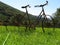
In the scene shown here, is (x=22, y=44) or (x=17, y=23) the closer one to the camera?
(x=22, y=44)

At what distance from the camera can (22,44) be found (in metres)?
7.58

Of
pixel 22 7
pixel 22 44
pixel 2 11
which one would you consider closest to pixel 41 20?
pixel 22 7

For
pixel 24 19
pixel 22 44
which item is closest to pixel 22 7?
pixel 24 19

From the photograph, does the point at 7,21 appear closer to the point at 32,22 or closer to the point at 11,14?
the point at 11,14

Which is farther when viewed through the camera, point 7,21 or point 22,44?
point 7,21

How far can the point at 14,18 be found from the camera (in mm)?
15820

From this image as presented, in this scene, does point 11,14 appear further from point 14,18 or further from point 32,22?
point 32,22

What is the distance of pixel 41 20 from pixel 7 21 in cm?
208

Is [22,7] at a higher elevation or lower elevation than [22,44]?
higher

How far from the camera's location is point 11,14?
15.3 m

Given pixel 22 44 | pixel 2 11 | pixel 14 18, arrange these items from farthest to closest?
1. pixel 14 18
2. pixel 2 11
3. pixel 22 44

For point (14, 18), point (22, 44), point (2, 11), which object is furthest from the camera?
point (14, 18)

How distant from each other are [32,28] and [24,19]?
0.76 m

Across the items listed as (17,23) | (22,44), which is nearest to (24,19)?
(17,23)
